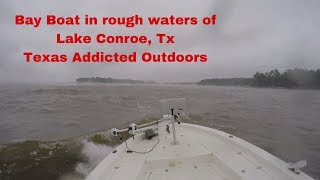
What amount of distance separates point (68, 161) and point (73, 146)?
1.06 meters

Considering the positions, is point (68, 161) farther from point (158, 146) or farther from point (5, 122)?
point (5, 122)

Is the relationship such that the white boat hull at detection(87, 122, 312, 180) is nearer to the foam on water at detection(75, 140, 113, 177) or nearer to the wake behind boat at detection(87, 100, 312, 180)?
the wake behind boat at detection(87, 100, 312, 180)

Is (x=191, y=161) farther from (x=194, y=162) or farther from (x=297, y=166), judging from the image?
(x=297, y=166)

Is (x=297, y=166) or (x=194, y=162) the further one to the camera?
(x=194, y=162)

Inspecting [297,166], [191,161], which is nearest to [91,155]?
[191,161]

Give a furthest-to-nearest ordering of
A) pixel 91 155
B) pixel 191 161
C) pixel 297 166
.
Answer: pixel 91 155
pixel 191 161
pixel 297 166

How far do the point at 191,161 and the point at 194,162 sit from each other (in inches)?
2.3

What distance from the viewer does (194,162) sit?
11.9ft

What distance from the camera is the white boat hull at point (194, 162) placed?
9.62 feet

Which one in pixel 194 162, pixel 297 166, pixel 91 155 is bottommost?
pixel 91 155

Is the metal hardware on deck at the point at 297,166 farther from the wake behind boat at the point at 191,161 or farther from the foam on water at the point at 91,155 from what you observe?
the foam on water at the point at 91,155

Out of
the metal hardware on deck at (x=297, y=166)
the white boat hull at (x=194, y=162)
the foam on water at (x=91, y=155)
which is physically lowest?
the foam on water at (x=91, y=155)

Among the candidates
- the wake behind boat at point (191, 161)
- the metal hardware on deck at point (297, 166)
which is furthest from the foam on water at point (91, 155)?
the metal hardware on deck at point (297, 166)

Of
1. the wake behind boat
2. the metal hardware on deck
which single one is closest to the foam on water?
the wake behind boat
